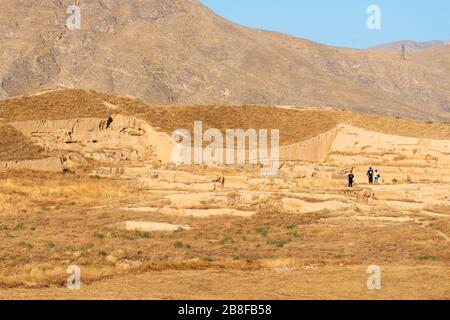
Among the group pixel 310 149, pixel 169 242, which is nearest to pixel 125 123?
pixel 310 149

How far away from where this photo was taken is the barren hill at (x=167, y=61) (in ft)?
319

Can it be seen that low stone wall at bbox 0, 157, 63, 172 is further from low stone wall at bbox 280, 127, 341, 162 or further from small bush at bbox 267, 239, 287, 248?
small bush at bbox 267, 239, 287, 248

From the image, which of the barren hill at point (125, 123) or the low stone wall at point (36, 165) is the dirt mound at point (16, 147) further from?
the low stone wall at point (36, 165)

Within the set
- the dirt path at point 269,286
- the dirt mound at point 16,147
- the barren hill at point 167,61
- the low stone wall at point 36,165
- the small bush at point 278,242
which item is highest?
the barren hill at point 167,61

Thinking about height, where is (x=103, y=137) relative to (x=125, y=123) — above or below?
below

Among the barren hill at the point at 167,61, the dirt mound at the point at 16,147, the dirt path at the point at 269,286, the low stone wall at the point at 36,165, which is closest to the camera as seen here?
the dirt path at the point at 269,286

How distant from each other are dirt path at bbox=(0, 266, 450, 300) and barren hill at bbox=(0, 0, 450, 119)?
256 ft

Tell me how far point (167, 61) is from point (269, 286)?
94.1 meters

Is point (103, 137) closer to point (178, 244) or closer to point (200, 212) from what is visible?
point (200, 212)

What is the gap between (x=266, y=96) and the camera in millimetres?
100625

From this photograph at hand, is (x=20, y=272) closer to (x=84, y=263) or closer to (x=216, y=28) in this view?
(x=84, y=263)

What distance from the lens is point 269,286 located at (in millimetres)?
10633

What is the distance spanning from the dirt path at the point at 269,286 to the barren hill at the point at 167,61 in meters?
78.1

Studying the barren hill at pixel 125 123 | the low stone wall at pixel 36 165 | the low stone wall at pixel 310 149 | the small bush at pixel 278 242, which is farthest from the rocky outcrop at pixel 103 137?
the small bush at pixel 278 242
